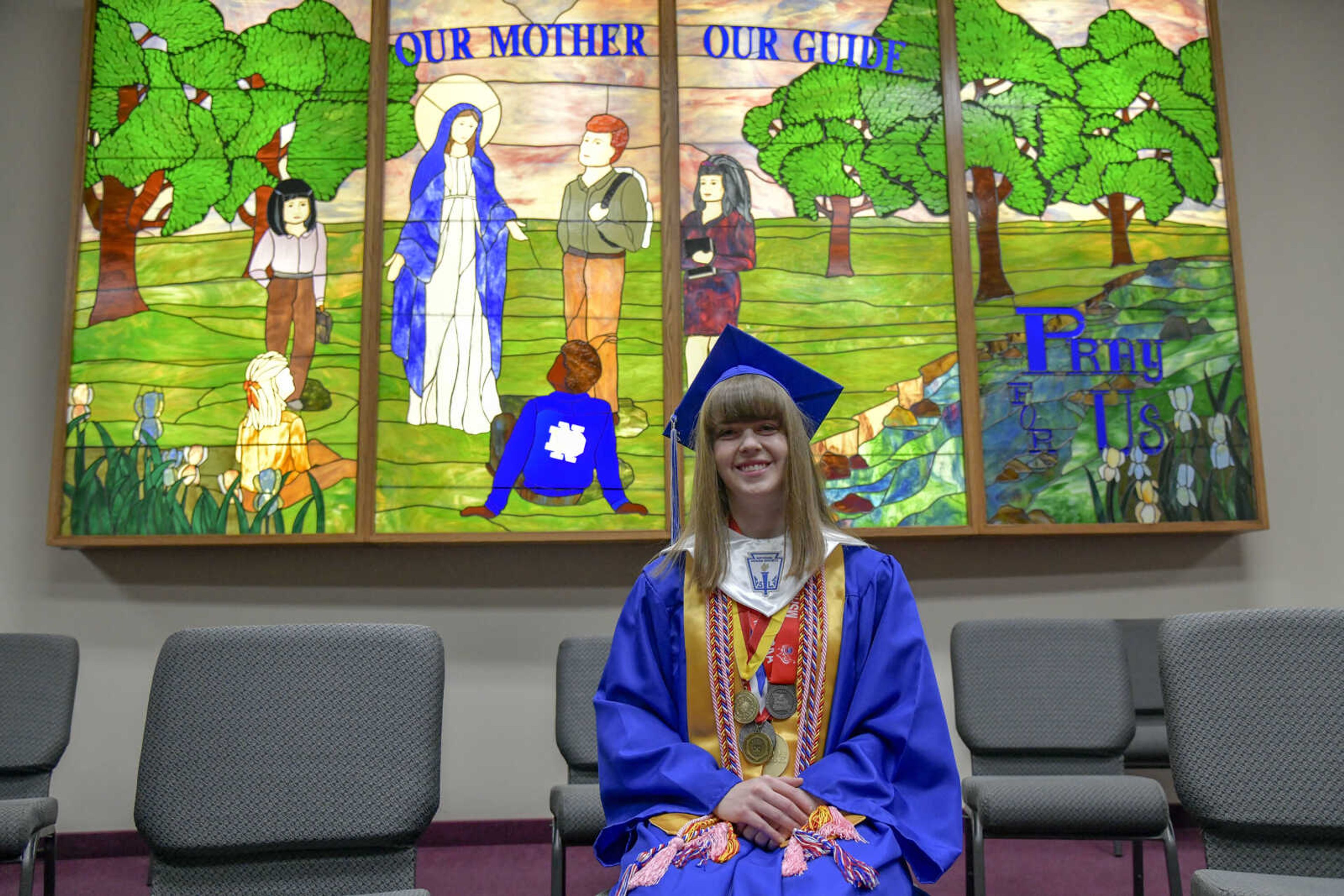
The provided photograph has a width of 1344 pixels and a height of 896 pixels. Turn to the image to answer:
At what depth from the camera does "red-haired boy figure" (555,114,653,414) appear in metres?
5.13

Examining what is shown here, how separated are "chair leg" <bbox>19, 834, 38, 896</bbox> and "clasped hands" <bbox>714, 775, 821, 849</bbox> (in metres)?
2.26

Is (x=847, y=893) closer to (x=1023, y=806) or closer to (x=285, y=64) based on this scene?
(x=1023, y=806)

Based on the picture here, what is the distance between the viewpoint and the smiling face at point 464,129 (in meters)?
5.23

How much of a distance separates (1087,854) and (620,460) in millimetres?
2815

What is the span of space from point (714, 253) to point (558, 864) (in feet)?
9.83

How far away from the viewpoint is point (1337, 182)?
5.67 meters

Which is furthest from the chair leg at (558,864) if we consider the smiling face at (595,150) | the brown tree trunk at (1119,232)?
the brown tree trunk at (1119,232)

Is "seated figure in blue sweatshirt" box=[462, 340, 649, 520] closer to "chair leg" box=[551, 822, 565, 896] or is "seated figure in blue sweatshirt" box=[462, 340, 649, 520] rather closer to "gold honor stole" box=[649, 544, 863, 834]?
"chair leg" box=[551, 822, 565, 896]

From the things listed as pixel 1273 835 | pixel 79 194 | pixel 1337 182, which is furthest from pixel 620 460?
pixel 1337 182

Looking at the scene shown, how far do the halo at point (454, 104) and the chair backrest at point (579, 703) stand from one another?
2.63 metres

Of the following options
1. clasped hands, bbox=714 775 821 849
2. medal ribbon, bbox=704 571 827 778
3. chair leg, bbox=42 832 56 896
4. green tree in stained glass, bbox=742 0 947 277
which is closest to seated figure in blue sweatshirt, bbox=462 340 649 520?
green tree in stained glass, bbox=742 0 947 277

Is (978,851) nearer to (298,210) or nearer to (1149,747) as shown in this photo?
(1149,747)

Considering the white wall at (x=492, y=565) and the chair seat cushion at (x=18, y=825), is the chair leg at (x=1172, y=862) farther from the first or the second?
the chair seat cushion at (x=18, y=825)

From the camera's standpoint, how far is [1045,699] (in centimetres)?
402
